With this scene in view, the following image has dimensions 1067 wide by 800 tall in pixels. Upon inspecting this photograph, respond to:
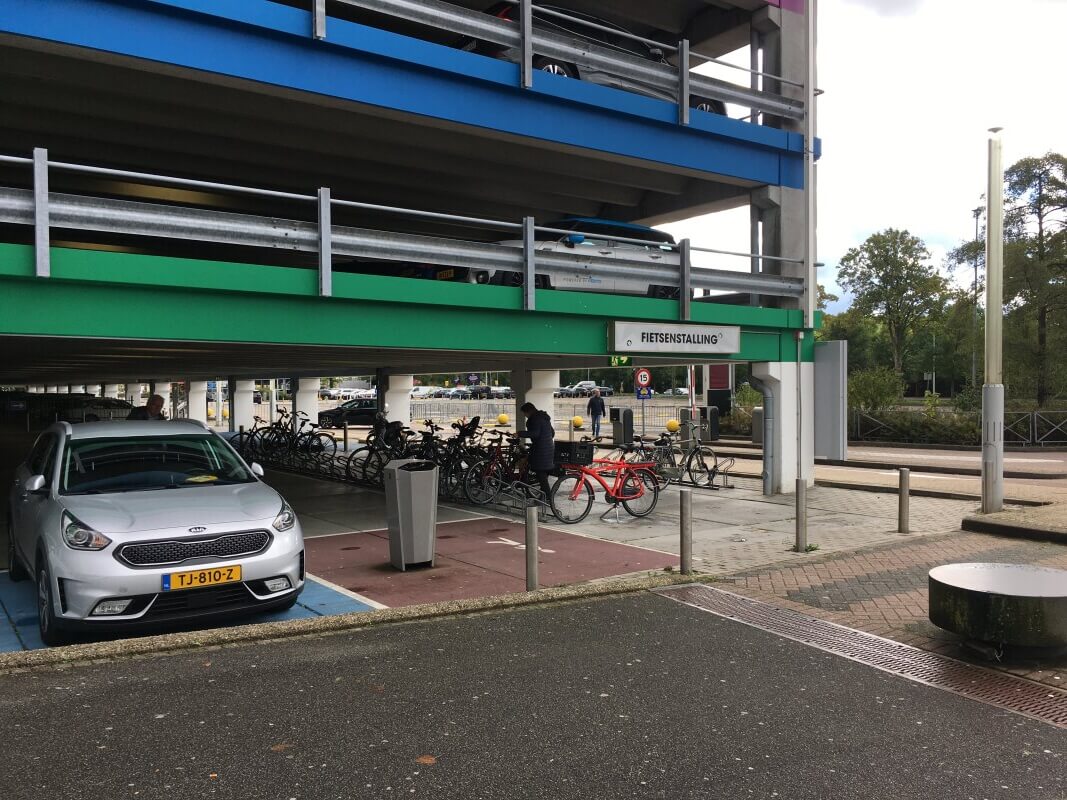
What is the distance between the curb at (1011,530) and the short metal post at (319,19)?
9988 mm

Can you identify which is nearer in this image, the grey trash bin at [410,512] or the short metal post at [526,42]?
the grey trash bin at [410,512]

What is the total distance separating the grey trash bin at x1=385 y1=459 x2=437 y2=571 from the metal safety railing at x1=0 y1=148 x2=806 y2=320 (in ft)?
7.38

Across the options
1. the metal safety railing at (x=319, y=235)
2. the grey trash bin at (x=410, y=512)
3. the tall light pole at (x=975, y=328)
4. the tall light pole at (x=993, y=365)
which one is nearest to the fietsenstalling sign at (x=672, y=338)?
the metal safety railing at (x=319, y=235)

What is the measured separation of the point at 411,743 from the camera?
13.3 feet

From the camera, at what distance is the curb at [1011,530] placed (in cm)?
964

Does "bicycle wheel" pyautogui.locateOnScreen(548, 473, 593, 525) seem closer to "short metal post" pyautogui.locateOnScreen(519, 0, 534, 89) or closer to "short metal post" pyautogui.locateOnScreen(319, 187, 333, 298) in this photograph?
"short metal post" pyautogui.locateOnScreen(319, 187, 333, 298)

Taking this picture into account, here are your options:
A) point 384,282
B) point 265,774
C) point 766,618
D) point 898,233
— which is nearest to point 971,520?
point 766,618

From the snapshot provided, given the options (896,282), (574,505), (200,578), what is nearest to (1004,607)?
(200,578)

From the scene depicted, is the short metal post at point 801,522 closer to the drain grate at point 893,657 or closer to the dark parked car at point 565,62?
the drain grate at point 893,657

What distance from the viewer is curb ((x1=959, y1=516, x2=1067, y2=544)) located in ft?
31.6

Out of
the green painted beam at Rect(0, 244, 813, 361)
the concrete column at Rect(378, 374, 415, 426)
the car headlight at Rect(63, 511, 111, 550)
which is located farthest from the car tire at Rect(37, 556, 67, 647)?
the concrete column at Rect(378, 374, 415, 426)

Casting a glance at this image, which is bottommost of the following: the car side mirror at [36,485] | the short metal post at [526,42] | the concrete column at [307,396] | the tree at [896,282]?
the car side mirror at [36,485]

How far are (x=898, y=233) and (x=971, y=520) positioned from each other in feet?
235

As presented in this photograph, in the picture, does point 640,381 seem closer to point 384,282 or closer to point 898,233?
point 384,282
